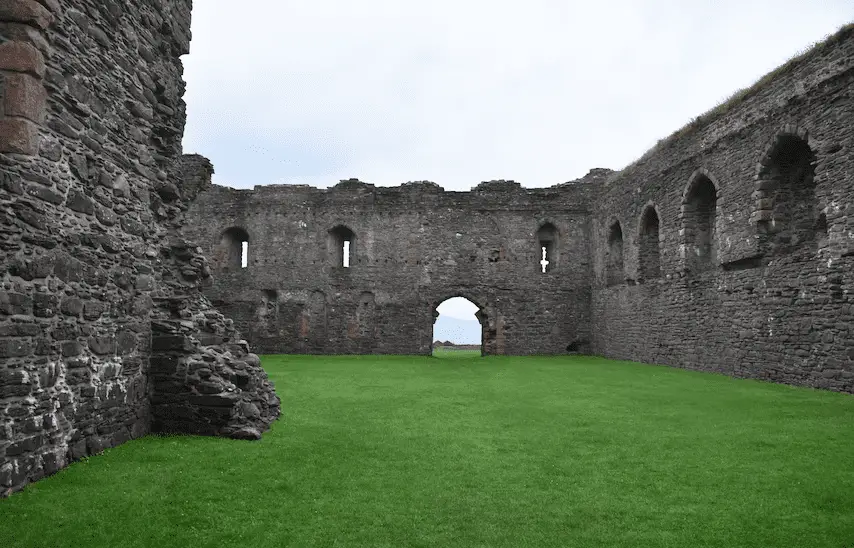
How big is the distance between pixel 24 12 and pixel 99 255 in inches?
87.1

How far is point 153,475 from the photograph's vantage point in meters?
4.89

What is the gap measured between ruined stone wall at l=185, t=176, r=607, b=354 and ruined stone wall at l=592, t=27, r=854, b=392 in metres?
4.27

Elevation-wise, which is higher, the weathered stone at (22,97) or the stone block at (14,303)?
the weathered stone at (22,97)

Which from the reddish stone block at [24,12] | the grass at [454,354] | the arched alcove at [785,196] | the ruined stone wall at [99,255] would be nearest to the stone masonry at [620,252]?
the arched alcove at [785,196]

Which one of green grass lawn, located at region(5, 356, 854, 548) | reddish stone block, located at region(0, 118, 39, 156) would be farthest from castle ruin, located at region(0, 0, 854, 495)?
green grass lawn, located at region(5, 356, 854, 548)

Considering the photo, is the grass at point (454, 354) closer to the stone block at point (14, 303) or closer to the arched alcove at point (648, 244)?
the arched alcove at point (648, 244)

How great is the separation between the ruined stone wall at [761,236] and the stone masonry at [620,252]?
0.04 metres

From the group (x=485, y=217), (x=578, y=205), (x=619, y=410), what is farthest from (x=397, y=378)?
(x=578, y=205)

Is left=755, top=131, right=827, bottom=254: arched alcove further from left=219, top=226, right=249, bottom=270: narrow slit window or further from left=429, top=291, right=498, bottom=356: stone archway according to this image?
left=219, top=226, right=249, bottom=270: narrow slit window

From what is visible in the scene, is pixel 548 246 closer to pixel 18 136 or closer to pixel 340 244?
pixel 340 244

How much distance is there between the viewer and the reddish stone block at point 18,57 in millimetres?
4621

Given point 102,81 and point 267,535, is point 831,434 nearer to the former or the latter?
point 267,535

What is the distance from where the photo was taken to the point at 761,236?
39.2ft

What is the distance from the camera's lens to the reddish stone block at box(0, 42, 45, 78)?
4621 mm
